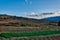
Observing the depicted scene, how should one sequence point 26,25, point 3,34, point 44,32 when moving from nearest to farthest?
1. point 3,34
2. point 44,32
3. point 26,25

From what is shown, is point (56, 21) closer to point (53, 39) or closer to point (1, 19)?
point (1, 19)

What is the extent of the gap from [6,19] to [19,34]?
373 centimetres

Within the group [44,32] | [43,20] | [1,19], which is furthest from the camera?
[43,20]

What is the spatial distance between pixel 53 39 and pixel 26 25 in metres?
2.85

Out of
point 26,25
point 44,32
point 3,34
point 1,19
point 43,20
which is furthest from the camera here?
point 43,20

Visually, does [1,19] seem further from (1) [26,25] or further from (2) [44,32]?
(2) [44,32]

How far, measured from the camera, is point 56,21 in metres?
11.8

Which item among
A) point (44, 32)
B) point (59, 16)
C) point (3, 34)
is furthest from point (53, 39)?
point (59, 16)

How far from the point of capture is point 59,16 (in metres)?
11.6

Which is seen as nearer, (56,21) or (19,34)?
(19,34)

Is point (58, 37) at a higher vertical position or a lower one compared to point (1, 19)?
lower

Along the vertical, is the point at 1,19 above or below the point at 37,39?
above

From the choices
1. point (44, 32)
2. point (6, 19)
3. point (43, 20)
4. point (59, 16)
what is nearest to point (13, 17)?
point (6, 19)

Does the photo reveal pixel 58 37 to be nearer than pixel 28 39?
No
